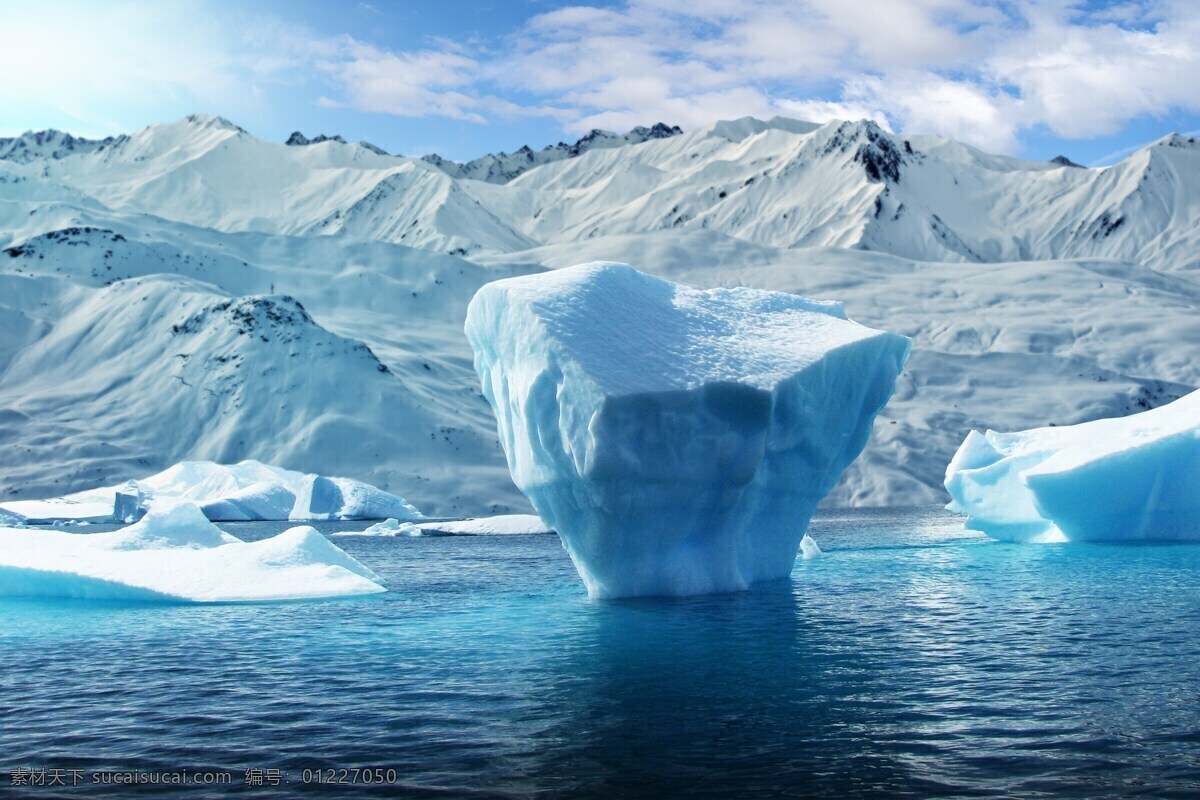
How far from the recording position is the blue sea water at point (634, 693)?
24.5ft

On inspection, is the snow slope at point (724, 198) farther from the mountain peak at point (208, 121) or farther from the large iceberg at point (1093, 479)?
the large iceberg at point (1093, 479)

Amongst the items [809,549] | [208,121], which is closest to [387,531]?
[809,549]

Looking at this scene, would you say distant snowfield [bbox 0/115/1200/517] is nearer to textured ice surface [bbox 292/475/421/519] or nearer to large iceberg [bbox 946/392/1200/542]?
textured ice surface [bbox 292/475/421/519]

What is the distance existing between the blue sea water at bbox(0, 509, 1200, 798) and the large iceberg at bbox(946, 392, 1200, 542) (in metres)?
7.98

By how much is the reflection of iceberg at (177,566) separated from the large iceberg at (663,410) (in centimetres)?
406

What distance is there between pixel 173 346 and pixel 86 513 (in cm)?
2021

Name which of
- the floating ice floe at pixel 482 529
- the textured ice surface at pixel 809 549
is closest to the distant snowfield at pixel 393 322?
the floating ice floe at pixel 482 529

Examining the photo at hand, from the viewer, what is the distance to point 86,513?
52.9 meters

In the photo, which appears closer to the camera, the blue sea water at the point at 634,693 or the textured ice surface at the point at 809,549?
the blue sea water at the point at 634,693

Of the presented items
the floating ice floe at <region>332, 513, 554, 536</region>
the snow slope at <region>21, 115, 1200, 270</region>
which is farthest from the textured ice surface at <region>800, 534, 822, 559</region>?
the snow slope at <region>21, 115, 1200, 270</region>

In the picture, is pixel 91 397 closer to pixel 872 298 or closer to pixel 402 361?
pixel 402 361

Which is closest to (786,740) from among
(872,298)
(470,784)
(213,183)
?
(470,784)

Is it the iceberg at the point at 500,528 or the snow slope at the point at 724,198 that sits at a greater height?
the snow slope at the point at 724,198

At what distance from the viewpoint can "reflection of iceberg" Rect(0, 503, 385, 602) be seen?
57.6 feet
